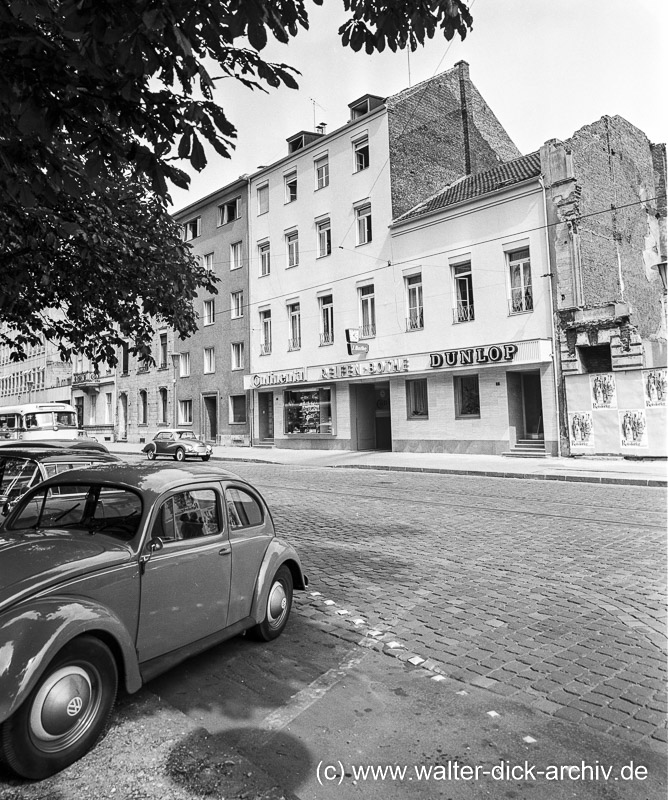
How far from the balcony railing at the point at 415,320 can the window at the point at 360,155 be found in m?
7.79

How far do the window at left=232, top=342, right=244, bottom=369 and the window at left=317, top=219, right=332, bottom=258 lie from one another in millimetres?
7859

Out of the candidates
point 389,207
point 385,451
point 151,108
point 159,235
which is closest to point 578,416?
point 385,451

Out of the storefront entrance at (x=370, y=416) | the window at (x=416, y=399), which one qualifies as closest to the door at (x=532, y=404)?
the window at (x=416, y=399)

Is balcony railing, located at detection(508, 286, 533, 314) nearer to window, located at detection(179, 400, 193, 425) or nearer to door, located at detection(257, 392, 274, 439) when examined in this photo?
door, located at detection(257, 392, 274, 439)

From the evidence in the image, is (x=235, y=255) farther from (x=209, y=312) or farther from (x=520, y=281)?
(x=520, y=281)

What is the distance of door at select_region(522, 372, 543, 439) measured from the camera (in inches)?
827

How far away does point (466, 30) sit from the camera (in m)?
4.48

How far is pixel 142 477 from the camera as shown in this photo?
3887mm

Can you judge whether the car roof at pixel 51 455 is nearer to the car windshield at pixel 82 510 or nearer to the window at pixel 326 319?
the car windshield at pixel 82 510

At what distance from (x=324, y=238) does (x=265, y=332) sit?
20.6 feet

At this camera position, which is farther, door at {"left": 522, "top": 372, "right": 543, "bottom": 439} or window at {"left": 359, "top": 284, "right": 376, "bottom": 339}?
window at {"left": 359, "top": 284, "right": 376, "bottom": 339}

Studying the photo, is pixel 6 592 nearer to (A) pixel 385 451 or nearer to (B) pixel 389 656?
(B) pixel 389 656

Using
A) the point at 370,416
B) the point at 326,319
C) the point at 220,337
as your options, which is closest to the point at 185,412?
the point at 220,337

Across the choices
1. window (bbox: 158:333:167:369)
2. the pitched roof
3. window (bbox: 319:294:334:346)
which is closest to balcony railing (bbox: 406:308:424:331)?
the pitched roof
